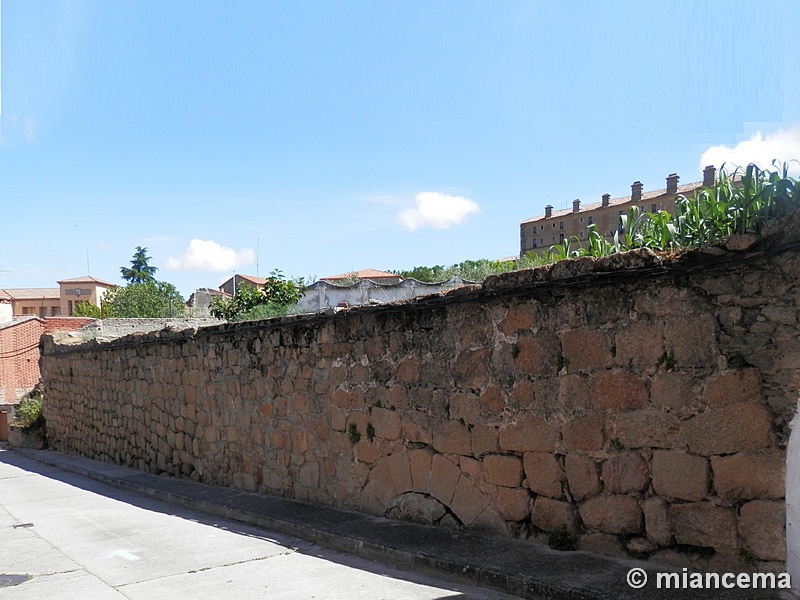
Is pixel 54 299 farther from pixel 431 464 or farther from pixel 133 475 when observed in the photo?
pixel 431 464

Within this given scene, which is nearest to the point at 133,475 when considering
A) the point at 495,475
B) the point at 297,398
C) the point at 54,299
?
the point at 297,398

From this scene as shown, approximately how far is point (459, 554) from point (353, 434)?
200 centimetres

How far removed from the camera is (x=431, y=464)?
585 cm

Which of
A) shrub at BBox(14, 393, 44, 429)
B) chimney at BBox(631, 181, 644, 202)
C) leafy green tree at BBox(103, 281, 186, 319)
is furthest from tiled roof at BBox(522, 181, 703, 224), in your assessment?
shrub at BBox(14, 393, 44, 429)

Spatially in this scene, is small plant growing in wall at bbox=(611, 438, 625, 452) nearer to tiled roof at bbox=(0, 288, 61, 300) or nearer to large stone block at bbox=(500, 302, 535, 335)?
large stone block at bbox=(500, 302, 535, 335)

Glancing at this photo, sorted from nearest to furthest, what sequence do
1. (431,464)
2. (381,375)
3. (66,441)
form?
(431,464) → (381,375) → (66,441)

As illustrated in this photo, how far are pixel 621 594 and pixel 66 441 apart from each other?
49.7 ft

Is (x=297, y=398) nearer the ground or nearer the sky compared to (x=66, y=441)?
nearer the sky

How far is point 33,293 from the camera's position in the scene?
271 feet

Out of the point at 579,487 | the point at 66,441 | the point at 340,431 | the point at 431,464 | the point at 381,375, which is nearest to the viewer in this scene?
the point at 579,487

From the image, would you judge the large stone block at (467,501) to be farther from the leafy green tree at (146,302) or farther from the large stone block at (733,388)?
the leafy green tree at (146,302)

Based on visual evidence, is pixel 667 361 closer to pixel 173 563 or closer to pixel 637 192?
pixel 173 563

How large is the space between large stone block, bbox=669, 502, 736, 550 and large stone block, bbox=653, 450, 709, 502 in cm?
6

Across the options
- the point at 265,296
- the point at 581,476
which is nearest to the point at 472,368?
the point at 581,476
